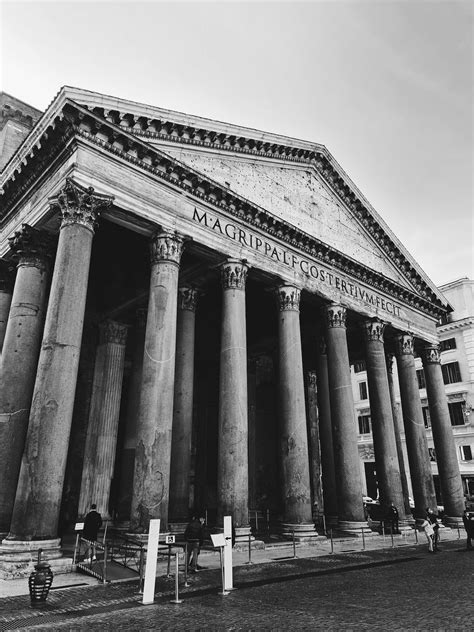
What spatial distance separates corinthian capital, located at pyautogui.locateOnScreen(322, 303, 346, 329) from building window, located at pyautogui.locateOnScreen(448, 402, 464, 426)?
1689 cm

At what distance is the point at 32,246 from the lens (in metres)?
12.0

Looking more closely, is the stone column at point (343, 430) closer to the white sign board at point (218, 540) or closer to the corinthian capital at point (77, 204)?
the white sign board at point (218, 540)

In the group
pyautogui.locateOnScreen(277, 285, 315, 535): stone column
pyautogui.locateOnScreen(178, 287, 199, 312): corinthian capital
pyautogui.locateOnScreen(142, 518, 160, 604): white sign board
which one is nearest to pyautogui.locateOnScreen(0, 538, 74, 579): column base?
pyautogui.locateOnScreen(142, 518, 160, 604): white sign board

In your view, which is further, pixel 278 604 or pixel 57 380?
pixel 57 380

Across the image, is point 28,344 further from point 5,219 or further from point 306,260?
point 306,260

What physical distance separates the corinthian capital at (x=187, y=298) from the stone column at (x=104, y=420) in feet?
10.7

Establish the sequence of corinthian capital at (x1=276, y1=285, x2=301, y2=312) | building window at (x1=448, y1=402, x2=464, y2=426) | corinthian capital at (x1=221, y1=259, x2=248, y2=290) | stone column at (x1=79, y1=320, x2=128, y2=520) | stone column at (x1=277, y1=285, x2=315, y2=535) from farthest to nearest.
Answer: building window at (x1=448, y1=402, x2=464, y2=426) < corinthian capital at (x1=276, y1=285, x2=301, y2=312) < stone column at (x1=79, y1=320, x2=128, y2=520) < corinthian capital at (x1=221, y1=259, x2=248, y2=290) < stone column at (x1=277, y1=285, x2=315, y2=535)

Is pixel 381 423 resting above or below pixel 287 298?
below

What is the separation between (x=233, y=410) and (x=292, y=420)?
2.42 meters

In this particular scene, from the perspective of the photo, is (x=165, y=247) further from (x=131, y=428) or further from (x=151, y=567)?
(x=151, y=567)

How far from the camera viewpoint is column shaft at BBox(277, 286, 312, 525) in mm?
12820

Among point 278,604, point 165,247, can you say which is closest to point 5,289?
point 165,247

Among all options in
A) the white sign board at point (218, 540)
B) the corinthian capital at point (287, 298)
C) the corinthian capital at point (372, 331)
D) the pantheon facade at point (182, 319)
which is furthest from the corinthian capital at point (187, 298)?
the white sign board at point (218, 540)

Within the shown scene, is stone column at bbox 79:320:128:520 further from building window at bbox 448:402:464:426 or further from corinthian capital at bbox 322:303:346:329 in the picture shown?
building window at bbox 448:402:464:426
